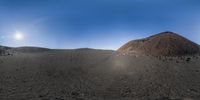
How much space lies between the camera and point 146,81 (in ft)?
72.4

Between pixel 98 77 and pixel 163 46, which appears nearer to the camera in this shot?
pixel 98 77

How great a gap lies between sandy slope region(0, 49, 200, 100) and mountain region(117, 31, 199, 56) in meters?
1.98

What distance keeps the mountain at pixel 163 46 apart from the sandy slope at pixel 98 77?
198 centimetres

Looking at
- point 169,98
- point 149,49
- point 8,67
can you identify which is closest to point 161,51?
point 149,49

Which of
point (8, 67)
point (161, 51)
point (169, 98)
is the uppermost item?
point (161, 51)

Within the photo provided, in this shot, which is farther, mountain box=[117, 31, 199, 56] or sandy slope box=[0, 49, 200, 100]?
mountain box=[117, 31, 199, 56]

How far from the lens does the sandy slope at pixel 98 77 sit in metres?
19.3

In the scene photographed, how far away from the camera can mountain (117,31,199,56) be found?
30.5 metres

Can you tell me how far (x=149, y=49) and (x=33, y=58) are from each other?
1420 centimetres

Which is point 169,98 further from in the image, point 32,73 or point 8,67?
point 8,67

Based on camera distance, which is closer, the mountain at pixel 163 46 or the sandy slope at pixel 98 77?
the sandy slope at pixel 98 77

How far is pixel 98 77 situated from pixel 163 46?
11.5 metres

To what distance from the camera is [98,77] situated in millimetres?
23328

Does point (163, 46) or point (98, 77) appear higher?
point (163, 46)
